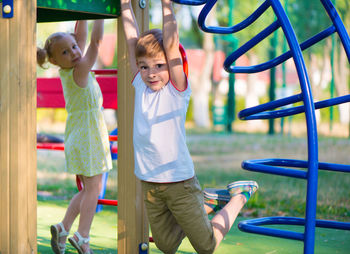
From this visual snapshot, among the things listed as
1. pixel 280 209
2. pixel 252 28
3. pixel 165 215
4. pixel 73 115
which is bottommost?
pixel 280 209

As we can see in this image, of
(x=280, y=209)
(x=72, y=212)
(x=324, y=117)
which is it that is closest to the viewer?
(x=72, y=212)

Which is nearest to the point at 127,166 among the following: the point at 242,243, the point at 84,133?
the point at 84,133

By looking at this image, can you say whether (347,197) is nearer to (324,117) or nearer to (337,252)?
(337,252)

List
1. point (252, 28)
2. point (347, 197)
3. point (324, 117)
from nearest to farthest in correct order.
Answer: point (347, 197)
point (252, 28)
point (324, 117)

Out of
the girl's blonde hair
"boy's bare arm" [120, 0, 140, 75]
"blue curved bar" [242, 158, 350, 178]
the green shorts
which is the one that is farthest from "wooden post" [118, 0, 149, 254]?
the girl's blonde hair

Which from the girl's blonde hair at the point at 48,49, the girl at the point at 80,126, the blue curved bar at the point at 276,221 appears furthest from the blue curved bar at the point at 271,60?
the girl's blonde hair at the point at 48,49

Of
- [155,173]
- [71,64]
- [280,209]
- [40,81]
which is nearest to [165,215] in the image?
[155,173]

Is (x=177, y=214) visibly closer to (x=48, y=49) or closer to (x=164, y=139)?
(x=164, y=139)

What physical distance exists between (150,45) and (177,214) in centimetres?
79

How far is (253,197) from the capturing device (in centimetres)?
584

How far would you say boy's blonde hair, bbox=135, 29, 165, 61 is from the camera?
252 cm

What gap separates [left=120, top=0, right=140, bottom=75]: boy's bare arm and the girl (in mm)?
681

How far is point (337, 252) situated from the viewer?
3697mm

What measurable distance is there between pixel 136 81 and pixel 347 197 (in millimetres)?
3903
